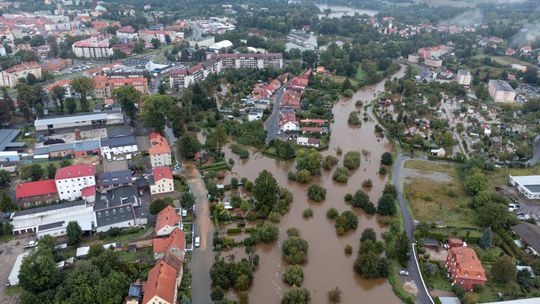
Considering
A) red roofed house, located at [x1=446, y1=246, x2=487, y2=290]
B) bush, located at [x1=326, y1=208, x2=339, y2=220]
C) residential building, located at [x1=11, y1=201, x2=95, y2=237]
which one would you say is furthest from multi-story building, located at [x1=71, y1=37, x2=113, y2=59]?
red roofed house, located at [x1=446, y1=246, x2=487, y2=290]

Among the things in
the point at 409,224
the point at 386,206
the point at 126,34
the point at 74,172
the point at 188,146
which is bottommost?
the point at 126,34

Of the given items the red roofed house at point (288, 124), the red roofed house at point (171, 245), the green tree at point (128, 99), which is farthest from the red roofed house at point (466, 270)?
the green tree at point (128, 99)

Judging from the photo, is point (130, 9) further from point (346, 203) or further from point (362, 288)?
point (362, 288)

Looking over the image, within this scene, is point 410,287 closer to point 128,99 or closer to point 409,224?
point 409,224

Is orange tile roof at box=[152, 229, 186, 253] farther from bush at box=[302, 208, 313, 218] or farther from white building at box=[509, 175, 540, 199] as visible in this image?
white building at box=[509, 175, 540, 199]

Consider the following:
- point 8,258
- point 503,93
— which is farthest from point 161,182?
point 503,93

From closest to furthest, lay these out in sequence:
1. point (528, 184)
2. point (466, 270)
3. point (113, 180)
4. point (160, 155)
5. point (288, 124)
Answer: point (466, 270)
point (113, 180)
point (528, 184)
point (160, 155)
point (288, 124)

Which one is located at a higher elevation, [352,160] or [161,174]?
[161,174]
